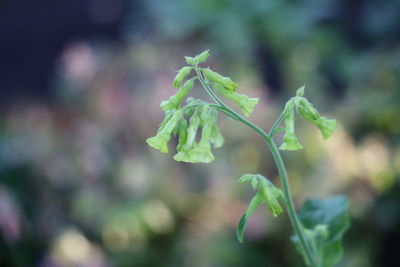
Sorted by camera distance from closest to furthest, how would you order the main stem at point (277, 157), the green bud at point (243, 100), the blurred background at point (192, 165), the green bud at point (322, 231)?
the main stem at point (277, 157), the green bud at point (243, 100), the green bud at point (322, 231), the blurred background at point (192, 165)

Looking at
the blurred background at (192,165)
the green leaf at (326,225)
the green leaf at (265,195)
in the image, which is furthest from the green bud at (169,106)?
the blurred background at (192,165)

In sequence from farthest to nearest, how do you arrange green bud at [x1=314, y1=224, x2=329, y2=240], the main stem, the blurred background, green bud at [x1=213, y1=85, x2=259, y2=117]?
the blurred background, green bud at [x1=314, y1=224, x2=329, y2=240], green bud at [x1=213, y1=85, x2=259, y2=117], the main stem

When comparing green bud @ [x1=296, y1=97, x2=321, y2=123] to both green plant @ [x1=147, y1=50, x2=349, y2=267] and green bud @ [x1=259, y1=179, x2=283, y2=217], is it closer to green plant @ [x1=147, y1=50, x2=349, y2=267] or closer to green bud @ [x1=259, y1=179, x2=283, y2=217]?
green plant @ [x1=147, y1=50, x2=349, y2=267]

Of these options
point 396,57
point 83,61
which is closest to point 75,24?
point 83,61

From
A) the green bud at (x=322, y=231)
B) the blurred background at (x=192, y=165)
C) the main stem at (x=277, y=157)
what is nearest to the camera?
the main stem at (x=277, y=157)

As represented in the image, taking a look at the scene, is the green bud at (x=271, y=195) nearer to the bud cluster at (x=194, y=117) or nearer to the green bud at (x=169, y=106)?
the bud cluster at (x=194, y=117)

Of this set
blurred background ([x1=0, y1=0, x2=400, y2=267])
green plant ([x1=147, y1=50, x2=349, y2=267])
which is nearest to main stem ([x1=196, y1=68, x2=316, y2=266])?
green plant ([x1=147, y1=50, x2=349, y2=267])
